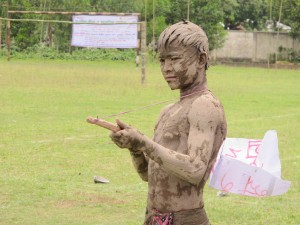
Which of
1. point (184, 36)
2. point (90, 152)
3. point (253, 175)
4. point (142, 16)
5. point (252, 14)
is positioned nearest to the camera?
point (184, 36)

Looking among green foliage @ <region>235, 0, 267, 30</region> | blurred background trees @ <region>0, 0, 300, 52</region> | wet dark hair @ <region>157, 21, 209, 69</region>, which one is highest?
wet dark hair @ <region>157, 21, 209, 69</region>

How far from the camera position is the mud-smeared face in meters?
3.44

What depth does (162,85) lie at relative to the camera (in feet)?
85.9

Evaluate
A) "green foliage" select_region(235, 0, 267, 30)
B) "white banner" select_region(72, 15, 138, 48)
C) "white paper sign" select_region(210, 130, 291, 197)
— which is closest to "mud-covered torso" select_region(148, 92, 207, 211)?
"white paper sign" select_region(210, 130, 291, 197)

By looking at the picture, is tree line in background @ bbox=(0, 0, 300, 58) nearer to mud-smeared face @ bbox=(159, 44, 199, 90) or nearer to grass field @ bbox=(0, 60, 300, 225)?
grass field @ bbox=(0, 60, 300, 225)

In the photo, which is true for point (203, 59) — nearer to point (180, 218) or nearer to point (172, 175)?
point (172, 175)

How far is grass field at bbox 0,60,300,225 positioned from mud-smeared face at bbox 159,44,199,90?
354 centimetres

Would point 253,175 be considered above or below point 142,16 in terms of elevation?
above

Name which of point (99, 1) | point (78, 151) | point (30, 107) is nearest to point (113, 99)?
point (30, 107)

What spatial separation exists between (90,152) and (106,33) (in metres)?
20.1

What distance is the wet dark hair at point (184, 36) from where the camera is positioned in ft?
11.2

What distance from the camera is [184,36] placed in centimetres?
342

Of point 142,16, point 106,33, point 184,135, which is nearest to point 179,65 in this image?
point 184,135

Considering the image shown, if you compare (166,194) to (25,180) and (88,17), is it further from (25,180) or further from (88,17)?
(88,17)
